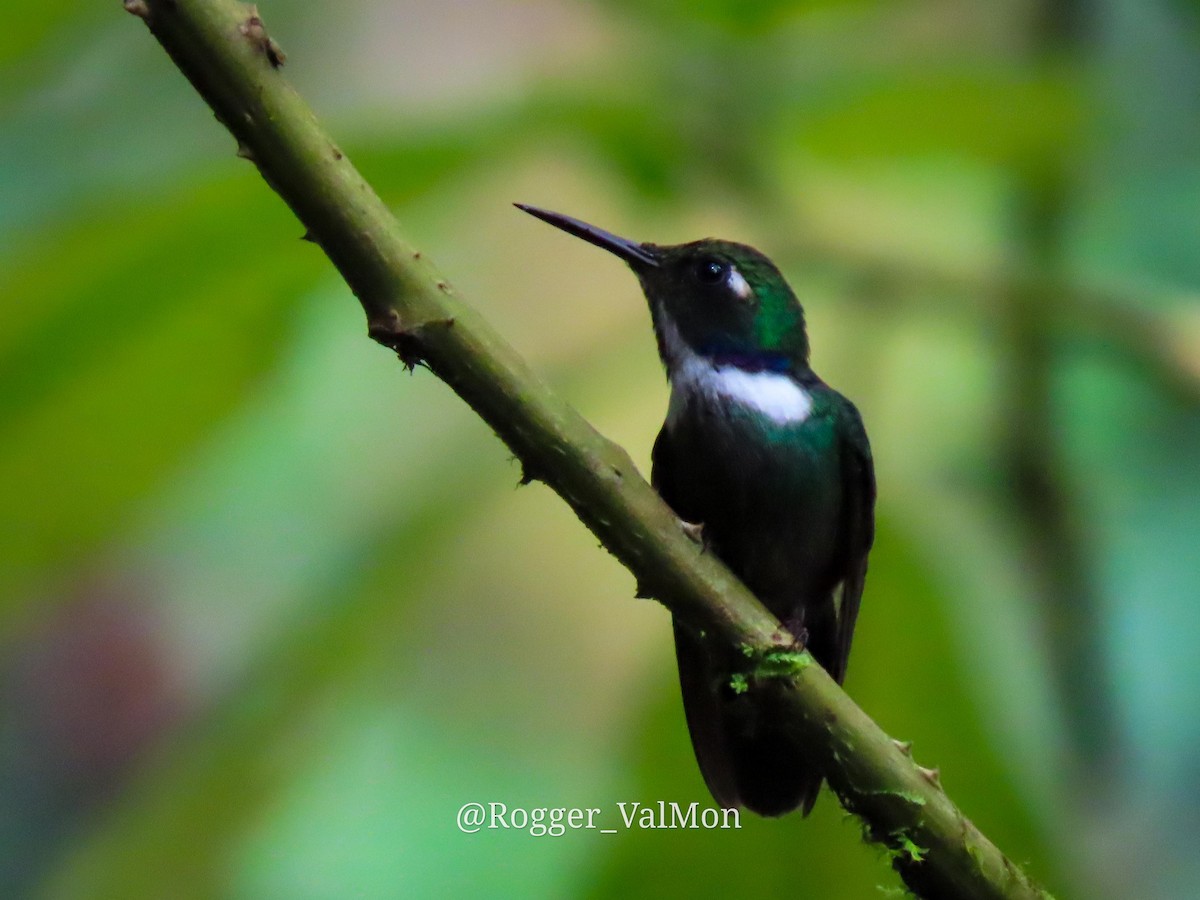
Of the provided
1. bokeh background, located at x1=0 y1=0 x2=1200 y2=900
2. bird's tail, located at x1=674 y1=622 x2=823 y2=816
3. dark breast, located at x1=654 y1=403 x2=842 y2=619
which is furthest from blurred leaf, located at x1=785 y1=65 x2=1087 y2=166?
bird's tail, located at x1=674 y1=622 x2=823 y2=816

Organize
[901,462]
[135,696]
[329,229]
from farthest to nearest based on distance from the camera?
[135,696], [901,462], [329,229]

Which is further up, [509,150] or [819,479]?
[509,150]

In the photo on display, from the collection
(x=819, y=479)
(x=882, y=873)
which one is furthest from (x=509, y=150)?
(x=882, y=873)

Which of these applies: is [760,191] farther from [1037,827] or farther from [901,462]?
[1037,827]

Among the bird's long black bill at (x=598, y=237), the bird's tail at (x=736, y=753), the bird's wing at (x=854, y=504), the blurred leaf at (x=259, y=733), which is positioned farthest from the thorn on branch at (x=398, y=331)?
the bird's wing at (x=854, y=504)

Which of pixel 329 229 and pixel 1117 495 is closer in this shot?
pixel 329 229
